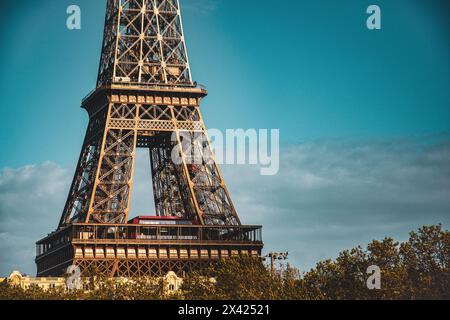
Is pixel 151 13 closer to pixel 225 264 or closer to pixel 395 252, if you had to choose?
pixel 225 264

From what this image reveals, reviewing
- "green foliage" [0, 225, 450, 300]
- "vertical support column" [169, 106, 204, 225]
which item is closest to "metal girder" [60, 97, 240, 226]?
"vertical support column" [169, 106, 204, 225]

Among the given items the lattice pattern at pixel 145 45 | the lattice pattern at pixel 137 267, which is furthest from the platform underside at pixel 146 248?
the lattice pattern at pixel 145 45

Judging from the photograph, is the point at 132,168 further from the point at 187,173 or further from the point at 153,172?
the point at 153,172

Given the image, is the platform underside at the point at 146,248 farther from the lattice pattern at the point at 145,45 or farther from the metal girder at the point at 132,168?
the lattice pattern at the point at 145,45

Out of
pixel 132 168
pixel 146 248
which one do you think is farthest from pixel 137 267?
pixel 132 168

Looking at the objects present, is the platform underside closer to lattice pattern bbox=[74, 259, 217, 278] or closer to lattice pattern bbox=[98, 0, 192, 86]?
lattice pattern bbox=[74, 259, 217, 278]
